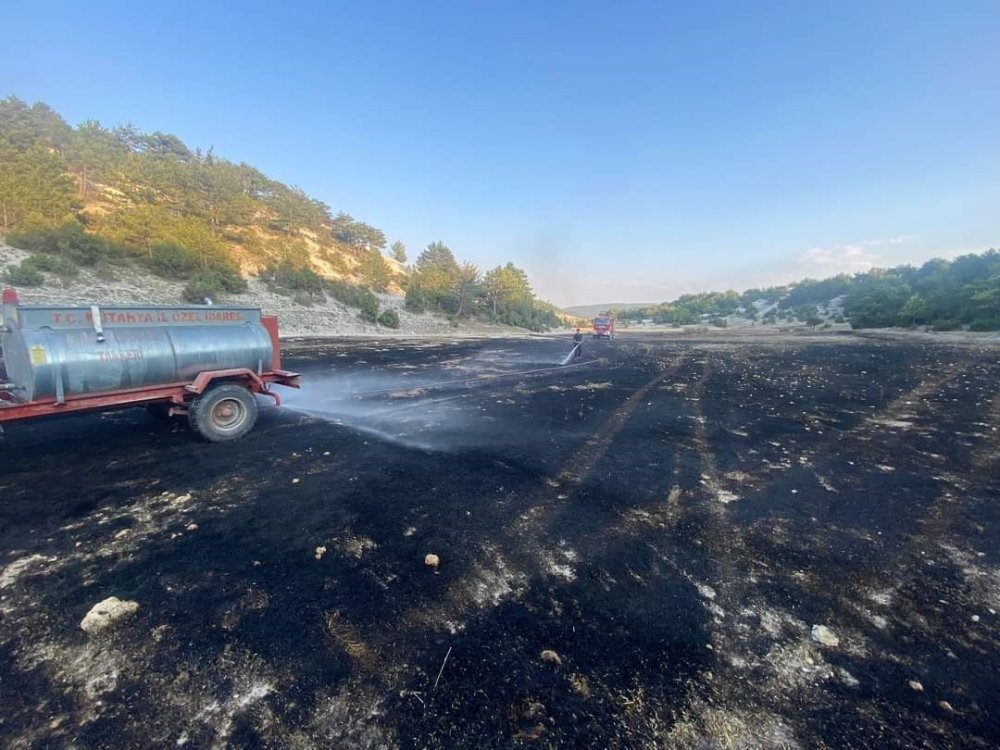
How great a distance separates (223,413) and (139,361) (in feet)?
5.01

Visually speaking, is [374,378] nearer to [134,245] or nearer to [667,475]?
[667,475]

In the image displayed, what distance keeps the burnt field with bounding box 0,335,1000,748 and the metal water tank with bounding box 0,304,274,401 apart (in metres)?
1.26

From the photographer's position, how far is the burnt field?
260 cm

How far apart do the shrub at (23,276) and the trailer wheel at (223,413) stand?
2825 cm

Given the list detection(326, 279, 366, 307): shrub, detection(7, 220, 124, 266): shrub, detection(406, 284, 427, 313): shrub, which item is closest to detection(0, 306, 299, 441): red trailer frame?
detection(7, 220, 124, 266): shrub

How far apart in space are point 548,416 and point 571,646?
23.8ft

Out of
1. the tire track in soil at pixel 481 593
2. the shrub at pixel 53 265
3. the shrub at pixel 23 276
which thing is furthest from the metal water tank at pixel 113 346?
the shrub at pixel 53 265

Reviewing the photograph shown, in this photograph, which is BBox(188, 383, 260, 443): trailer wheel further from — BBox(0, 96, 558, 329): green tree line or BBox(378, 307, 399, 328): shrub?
BBox(378, 307, 399, 328): shrub

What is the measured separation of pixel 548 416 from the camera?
10.3 meters

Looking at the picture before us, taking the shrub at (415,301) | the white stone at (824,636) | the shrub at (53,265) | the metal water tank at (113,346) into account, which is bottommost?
the white stone at (824,636)

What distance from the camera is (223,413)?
7539 mm

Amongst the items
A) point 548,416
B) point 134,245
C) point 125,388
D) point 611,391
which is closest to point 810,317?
point 611,391

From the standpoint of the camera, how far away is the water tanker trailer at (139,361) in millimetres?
5691

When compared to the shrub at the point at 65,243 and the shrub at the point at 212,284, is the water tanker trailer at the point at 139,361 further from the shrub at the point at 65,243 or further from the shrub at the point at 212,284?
the shrub at the point at 65,243
